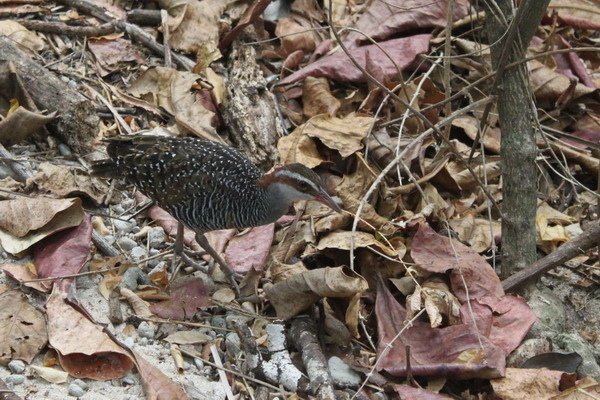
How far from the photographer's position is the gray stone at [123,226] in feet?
18.9

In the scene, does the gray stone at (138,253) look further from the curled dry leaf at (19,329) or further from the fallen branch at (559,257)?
the fallen branch at (559,257)

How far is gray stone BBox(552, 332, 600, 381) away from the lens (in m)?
5.11

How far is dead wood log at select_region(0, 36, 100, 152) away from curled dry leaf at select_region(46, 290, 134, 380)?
62.1 inches

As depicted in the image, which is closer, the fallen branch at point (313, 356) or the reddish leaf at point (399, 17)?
the fallen branch at point (313, 356)

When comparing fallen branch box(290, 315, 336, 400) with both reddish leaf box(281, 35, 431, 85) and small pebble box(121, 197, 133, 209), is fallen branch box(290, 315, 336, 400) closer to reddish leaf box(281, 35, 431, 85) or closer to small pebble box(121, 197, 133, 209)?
small pebble box(121, 197, 133, 209)

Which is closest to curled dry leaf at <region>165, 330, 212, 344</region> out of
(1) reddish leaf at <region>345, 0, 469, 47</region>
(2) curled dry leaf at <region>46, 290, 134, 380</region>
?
(2) curled dry leaf at <region>46, 290, 134, 380</region>

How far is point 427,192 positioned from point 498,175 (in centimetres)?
67

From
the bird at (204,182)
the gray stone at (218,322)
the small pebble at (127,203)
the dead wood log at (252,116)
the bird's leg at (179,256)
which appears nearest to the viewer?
the gray stone at (218,322)

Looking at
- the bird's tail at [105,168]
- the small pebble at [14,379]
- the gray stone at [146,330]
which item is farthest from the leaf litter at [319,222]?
the bird's tail at [105,168]

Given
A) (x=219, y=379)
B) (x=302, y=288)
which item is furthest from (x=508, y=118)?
(x=219, y=379)

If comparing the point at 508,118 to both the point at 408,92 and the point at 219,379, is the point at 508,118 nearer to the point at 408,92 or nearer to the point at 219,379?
the point at 408,92

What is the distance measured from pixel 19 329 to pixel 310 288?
1.55 m

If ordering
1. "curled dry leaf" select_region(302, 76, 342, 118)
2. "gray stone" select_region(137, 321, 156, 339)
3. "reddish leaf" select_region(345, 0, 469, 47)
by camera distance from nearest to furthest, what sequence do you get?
"gray stone" select_region(137, 321, 156, 339) < "curled dry leaf" select_region(302, 76, 342, 118) < "reddish leaf" select_region(345, 0, 469, 47)

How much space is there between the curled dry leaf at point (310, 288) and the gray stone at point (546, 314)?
3.48ft
